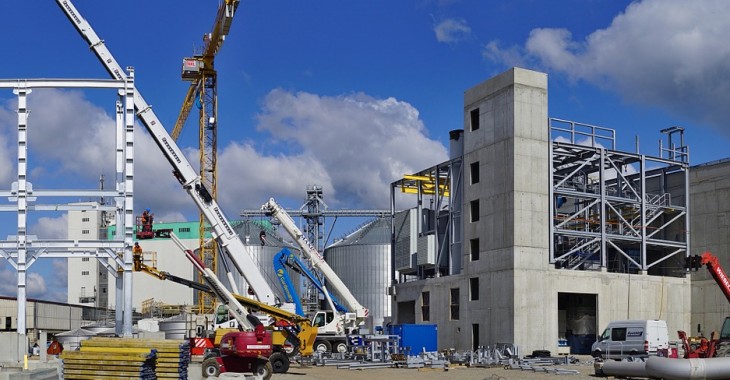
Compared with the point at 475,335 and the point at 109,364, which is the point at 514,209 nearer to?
the point at 475,335

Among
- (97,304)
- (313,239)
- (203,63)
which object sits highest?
(203,63)

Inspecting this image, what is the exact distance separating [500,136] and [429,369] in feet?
54.2

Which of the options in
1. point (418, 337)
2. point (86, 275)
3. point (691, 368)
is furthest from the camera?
point (86, 275)

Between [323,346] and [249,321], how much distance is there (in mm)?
12834

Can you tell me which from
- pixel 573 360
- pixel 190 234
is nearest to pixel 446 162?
pixel 573 360

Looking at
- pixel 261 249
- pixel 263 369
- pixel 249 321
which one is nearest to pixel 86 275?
pixel 261 249

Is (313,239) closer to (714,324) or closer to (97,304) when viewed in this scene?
(97,304)

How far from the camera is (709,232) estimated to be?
5491 centimetres

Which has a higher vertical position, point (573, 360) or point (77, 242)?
point (77, 242)

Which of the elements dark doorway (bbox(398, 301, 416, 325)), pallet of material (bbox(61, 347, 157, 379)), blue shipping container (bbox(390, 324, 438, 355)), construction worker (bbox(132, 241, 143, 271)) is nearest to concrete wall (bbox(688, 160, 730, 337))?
blue shipping container (bbox(390, 324, 438, 355))

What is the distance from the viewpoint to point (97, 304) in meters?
123

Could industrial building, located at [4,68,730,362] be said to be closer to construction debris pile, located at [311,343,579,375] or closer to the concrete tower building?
construction debris pile, located at [311,343,579,375]

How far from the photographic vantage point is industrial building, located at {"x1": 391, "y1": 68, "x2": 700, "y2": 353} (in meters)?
51.1

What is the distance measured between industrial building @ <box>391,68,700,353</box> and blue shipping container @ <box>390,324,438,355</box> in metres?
3.48
